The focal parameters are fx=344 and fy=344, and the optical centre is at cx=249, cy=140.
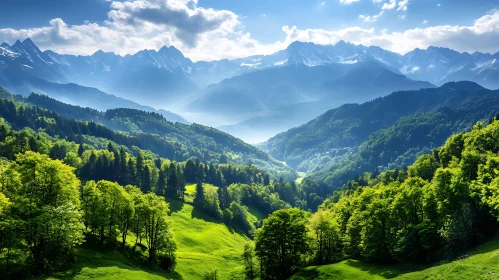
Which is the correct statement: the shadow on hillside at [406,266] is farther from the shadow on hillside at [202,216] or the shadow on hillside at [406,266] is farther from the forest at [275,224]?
the shadow on hillside at [202,216]

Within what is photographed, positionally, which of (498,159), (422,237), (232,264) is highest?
(498,159)

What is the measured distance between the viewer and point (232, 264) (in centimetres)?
10225

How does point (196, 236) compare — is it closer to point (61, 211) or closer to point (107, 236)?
point (107, 236)

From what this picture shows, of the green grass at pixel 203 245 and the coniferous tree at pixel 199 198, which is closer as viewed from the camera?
the green grass at pixel 203 245

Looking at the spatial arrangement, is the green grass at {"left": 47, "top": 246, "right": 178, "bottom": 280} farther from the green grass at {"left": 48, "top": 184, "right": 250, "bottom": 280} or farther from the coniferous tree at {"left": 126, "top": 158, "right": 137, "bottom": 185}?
the coniferous tree at {"left": 126, "top": 158, "right": 137, "bottom": 185}

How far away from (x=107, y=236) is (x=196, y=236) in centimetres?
4990

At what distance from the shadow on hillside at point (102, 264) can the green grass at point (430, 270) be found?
101 ft

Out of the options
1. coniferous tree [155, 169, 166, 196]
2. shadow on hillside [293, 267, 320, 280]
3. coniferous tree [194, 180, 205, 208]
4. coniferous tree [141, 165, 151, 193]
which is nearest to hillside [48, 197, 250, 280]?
coniferous tree [194, 180, 205, 208]

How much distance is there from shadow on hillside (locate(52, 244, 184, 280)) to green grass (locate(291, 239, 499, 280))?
30778 millimetres

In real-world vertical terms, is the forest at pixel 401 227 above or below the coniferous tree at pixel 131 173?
below

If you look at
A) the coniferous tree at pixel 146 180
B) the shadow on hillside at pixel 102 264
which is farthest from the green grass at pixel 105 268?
the coniferous tree at pixel 146 180

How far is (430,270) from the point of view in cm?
5206

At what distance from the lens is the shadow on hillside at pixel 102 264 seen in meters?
58.7

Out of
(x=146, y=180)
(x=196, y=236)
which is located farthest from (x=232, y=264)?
(x=146, y=180)
